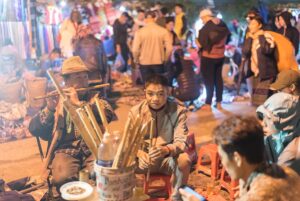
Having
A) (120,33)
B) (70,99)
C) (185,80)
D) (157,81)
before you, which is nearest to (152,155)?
(157,81)

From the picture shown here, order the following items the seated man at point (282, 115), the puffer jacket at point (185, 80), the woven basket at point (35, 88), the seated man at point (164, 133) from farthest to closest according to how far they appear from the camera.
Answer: the puffer jacket at point (185, 80)
the woven basket at point (35, 88)
the seated man at point (282, 115)
the seated man at point (164, 133)

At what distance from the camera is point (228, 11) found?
12109 millimetres

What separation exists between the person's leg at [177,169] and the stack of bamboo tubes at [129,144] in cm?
82

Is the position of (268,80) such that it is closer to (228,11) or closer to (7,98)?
(7,98)

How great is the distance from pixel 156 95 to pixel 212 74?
3.41m

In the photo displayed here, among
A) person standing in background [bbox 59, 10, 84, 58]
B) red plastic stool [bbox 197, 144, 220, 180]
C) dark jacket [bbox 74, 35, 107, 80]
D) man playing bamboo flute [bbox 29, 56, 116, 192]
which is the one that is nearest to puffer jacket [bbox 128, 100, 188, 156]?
man playing bamboo flute [bbox 29, 56, 116, 192]

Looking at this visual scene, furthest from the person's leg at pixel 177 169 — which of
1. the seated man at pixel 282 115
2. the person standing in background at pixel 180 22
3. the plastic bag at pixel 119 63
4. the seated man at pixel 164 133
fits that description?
Answer: the plastic bag at pixel 119 63

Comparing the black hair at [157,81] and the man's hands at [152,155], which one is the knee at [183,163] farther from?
the black hair at [157,81]

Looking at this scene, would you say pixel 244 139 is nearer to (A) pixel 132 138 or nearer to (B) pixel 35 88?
(A) pixel 132 138

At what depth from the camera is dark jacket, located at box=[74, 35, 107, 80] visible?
20.5 ft

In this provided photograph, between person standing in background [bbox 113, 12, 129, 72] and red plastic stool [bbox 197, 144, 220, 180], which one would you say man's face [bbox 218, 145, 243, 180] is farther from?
person standing in background [bbox 113, 12, 129, 72]

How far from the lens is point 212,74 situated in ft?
21.5

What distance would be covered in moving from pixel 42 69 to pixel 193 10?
6.69 metres

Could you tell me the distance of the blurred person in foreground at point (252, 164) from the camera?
77.3 inches
